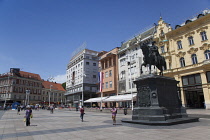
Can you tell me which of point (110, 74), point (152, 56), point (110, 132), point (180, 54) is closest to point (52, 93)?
point (110, 74)

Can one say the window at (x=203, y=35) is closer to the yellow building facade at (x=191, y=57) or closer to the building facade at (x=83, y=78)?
the yellow building facade at (x=191, y=57)

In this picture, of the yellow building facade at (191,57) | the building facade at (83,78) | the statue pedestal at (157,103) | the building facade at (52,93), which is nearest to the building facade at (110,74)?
the building facade at (83,78)

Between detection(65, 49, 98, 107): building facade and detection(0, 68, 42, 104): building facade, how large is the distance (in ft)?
74.0

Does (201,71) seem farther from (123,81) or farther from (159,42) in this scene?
(123,81)

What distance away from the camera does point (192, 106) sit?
31844 mm

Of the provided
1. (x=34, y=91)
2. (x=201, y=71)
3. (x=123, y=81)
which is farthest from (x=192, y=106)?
(x=34, y=91)

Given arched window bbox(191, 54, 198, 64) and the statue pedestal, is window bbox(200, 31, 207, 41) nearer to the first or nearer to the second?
arched window bbox(191, 54, 198, 64)

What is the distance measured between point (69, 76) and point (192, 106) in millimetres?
55035

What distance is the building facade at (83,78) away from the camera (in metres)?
59.6

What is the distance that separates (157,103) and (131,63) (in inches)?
1277

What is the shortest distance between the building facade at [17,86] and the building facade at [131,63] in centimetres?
5217

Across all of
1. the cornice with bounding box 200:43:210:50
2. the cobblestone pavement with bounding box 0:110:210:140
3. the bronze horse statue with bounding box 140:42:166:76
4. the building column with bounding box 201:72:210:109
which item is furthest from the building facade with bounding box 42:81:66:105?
the cobblestone pavement with bounding box 0:110:210:140

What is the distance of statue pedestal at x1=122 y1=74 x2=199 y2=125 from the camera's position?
11.2 m

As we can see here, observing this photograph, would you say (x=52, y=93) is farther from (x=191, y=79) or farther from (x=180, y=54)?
(x=191, y=79)
